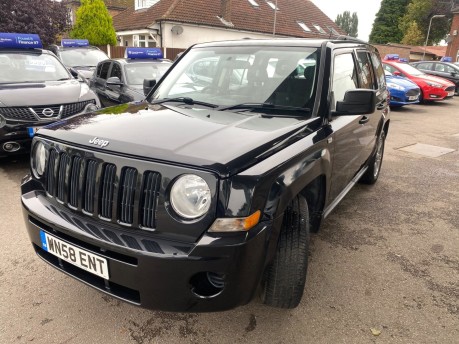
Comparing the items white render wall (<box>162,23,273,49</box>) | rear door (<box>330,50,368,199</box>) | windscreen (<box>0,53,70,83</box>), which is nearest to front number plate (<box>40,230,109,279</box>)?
rear door (<box>330,50,368,199</box>)

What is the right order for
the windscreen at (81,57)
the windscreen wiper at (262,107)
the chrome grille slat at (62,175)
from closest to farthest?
the chrome grille slat at (62,175) < the windscreen wiper at (262,107) < the windscreen at (81,57)

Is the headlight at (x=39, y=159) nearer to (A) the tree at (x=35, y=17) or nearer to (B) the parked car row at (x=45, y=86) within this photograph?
(B) the parked car row at (x=45, y=86)

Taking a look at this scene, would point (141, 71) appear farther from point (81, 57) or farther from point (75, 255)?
point (75, 255)

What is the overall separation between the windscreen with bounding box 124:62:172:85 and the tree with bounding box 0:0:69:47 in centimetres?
900

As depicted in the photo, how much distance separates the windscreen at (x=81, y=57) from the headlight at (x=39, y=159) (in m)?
9.93

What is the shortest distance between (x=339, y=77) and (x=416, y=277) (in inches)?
67.5

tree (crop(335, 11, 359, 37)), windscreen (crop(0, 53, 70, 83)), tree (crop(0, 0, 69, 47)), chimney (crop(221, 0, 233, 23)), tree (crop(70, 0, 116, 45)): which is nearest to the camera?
windscreen (crop(0, 53, 70, 83))

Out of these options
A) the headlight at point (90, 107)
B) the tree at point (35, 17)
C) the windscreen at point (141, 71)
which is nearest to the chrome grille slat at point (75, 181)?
the headlight at point (90, 107)

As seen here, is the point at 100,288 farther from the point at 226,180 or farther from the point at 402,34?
the point at 402,34

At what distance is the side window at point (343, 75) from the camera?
302cm

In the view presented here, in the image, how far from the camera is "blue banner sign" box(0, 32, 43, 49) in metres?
6.51

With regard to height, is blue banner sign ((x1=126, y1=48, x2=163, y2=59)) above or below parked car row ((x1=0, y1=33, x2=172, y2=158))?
above

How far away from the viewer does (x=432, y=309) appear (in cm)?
261

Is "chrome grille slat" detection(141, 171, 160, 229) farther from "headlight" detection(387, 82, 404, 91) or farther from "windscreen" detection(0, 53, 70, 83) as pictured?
"headlight" detection(387, 82, 404, 91)
